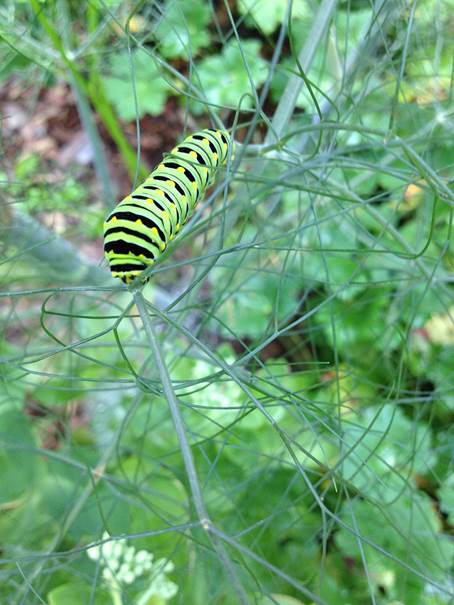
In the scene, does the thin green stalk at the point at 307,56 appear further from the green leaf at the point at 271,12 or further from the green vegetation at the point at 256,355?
the green leaf at the point at 271,12

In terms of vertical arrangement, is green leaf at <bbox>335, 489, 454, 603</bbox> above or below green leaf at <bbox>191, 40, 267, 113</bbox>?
below

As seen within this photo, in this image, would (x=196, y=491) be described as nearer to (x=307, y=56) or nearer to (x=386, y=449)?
(x=307, y=56)

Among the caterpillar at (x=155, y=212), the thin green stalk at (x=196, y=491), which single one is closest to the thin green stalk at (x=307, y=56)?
the caterpillar at (x=155, y=212)

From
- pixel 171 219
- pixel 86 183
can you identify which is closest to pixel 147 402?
pixel 171 219

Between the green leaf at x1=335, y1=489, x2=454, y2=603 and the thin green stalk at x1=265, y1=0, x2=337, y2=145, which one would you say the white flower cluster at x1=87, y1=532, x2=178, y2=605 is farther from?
the thin green stalk at x1=265, y1=0, x2=337, y2=145

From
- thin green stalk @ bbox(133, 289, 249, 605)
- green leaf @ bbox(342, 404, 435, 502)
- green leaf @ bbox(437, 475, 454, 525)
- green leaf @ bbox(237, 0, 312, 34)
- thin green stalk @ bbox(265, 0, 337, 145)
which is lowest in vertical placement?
thin green stalk @ bbox(133, 289, 249, 605)

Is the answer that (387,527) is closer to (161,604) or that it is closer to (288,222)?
(161,604)

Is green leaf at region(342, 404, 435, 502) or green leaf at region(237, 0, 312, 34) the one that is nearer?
green leaf at region(342, 404, 435, 502)

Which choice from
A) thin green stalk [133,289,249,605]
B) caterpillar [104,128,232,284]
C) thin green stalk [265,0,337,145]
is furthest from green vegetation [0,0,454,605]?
thin green stalk [133,289,249,605]

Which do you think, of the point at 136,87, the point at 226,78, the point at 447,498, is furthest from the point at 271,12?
the point at 447,498
